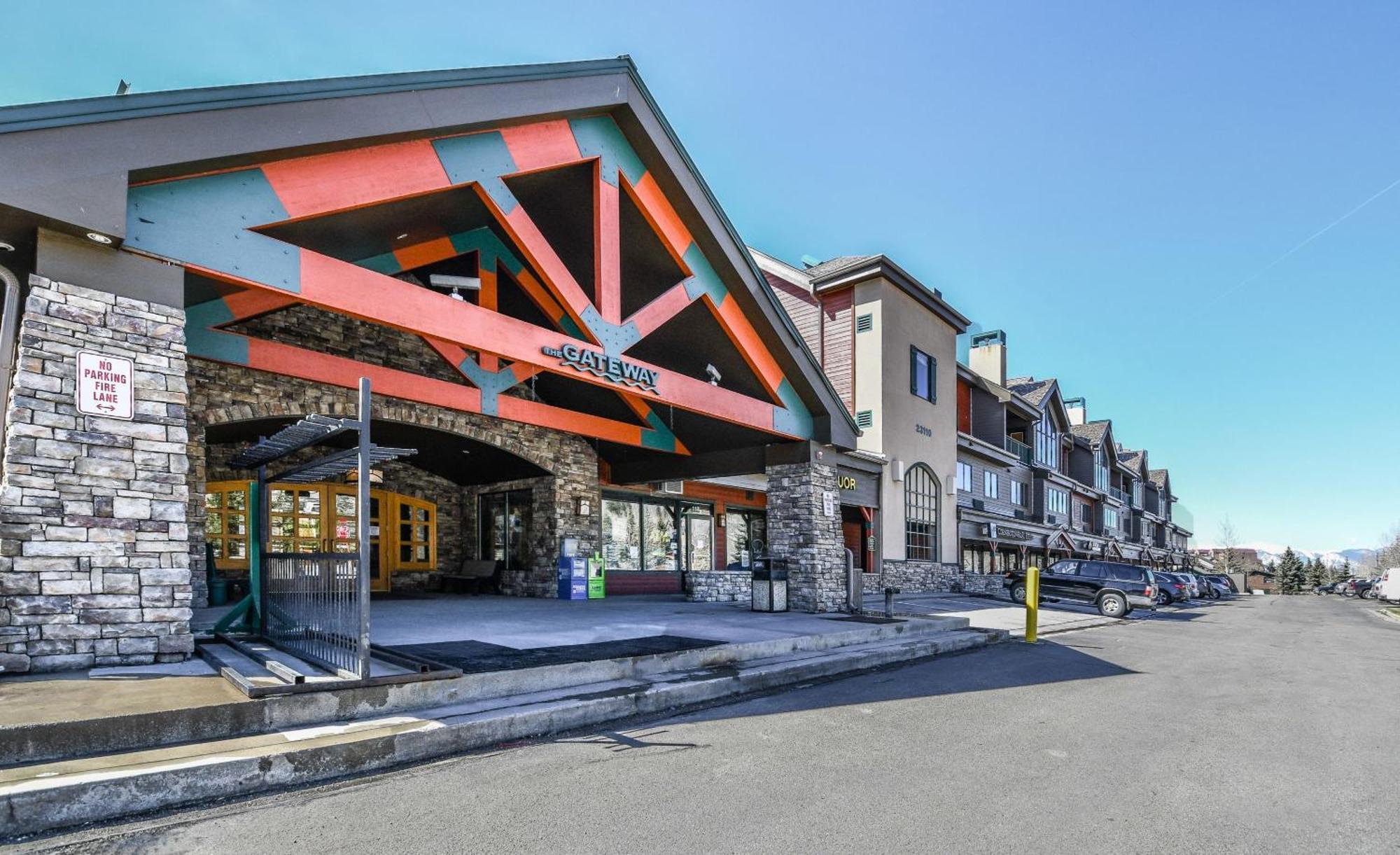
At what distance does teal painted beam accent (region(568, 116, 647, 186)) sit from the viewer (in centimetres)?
1075

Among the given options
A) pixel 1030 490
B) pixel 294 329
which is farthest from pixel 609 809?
pixel 1030 490

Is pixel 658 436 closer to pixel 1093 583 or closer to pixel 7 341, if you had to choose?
pixel 7 341

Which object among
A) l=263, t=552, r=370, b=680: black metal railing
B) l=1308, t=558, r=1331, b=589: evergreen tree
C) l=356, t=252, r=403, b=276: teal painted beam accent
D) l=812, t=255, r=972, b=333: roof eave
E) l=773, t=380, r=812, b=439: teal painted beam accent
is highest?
l=812, t=255, r=972, b=333: roof eave

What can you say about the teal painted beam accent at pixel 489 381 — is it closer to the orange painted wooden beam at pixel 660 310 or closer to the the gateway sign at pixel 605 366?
the orange painted wooden beam at pixel 660 310

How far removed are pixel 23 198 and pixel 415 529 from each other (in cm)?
1351

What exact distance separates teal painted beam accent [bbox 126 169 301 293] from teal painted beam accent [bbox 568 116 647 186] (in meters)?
4.35

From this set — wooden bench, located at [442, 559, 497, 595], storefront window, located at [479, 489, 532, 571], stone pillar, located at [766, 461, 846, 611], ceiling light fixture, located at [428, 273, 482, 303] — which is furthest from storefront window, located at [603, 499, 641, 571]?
ceiling light fixture, located at [428, 273, 482, 303]

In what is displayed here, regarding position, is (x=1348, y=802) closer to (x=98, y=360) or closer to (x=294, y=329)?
(x=98, y=360)

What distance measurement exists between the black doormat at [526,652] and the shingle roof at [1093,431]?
44.0 metres

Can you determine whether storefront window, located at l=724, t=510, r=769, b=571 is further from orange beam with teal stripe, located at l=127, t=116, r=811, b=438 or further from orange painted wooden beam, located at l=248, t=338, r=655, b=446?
orange beam with teal stripe, located at l=127, t=116, r=811, b=438

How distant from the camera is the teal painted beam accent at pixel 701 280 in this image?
12.3m

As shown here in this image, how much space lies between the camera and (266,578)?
26.6 ft

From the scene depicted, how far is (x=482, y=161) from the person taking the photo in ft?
31.3

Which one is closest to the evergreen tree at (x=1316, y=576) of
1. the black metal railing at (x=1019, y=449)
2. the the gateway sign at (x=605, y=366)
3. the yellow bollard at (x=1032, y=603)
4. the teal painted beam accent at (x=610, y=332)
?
the black metal railing at (x=1019, y=449)
